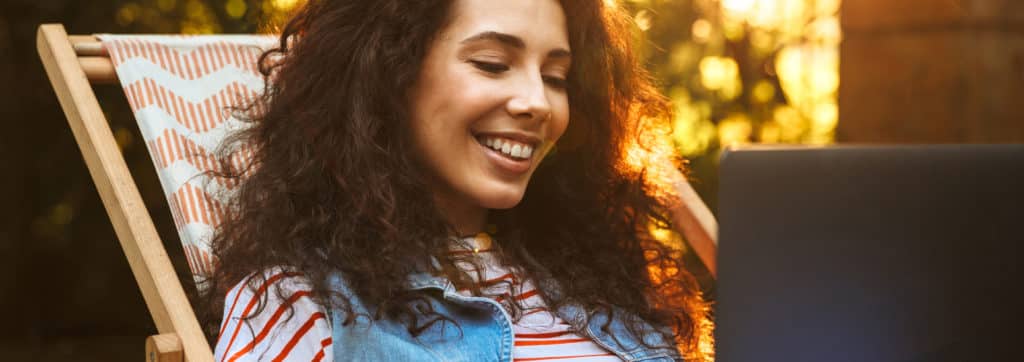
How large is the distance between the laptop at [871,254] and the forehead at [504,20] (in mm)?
691

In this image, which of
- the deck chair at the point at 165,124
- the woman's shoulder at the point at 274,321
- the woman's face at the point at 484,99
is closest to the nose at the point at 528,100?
the woman's face at the point at 484,99

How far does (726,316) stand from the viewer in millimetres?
707

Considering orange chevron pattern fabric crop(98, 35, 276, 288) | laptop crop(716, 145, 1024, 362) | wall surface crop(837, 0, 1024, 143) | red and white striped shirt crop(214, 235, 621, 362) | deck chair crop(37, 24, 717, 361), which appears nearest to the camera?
laptop crop(716, 145, 1024, 362)

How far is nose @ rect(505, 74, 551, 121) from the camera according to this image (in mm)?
1327

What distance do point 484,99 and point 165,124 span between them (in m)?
0.74

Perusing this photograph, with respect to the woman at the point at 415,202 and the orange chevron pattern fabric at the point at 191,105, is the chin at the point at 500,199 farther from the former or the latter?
the orange chevron pattern fabric at the point at 191,105

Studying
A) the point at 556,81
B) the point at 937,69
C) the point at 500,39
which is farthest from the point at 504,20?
the point at 937,69

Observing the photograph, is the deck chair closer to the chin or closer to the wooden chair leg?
the wooden chair leg

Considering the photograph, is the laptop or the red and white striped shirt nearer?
the laptop

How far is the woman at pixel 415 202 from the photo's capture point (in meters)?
1.20

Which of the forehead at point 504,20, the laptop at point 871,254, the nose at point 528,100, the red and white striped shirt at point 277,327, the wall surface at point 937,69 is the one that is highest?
the wall surface at point 937,69

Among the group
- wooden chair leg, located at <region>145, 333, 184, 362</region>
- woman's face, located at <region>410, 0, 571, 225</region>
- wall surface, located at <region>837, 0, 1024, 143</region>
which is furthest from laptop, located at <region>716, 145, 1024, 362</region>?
wall surface, located at <region>837, 0, 1024, 143</region>

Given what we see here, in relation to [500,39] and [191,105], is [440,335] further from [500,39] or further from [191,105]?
[191,105]

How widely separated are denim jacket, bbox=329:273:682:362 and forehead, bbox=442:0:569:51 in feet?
1.08
